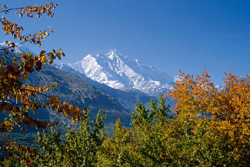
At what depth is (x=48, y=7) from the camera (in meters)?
7.77

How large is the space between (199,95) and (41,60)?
1856cm

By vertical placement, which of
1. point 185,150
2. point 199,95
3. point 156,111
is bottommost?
point 185,150

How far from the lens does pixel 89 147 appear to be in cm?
1517

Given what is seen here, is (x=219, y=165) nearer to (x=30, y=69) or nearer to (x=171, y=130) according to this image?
(x=171, y=130)

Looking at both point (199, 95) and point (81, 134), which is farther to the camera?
point (199, 95)

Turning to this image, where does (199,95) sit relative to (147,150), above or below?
above

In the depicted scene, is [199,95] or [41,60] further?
[199,95]

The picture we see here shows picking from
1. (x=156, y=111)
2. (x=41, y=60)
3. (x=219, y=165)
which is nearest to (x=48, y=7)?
(x=41, y=60)

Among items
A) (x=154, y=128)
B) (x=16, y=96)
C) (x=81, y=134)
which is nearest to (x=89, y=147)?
(x=81, y=134)

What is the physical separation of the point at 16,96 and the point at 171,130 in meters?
17.3

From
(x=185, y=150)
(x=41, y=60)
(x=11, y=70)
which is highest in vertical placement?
(x=185, y=150)

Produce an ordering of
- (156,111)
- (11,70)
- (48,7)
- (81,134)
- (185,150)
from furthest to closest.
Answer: (156,111), (81,134), (185,150), (48,7), (11,70)

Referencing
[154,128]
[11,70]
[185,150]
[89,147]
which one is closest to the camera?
[11,70]

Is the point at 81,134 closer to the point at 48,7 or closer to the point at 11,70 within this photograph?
the point at 48,7
